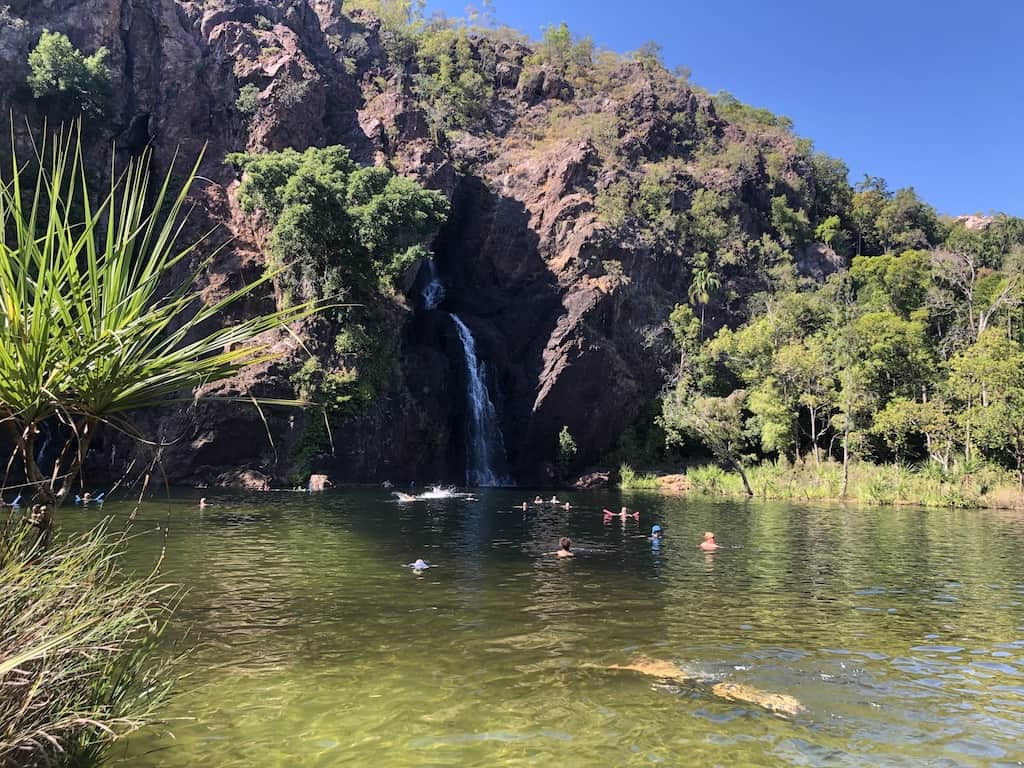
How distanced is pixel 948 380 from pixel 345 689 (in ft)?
149

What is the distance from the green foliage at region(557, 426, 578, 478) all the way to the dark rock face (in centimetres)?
67

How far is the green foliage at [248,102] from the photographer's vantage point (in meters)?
52.8

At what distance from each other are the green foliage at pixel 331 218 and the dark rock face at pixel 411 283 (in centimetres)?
316

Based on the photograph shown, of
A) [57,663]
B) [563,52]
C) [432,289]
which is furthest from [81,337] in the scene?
[563,52]

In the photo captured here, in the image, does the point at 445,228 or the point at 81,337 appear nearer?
the point at 81,337

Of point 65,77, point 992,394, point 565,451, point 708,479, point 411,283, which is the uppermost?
point 65,77

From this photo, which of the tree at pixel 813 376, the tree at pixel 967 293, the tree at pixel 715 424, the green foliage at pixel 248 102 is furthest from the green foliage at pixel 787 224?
the green foliage at pixel 248 102

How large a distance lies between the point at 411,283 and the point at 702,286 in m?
25.6

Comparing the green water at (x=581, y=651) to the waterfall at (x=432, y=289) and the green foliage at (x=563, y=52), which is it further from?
the green foliage at (x=563, y=52)

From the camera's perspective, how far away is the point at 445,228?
58.7 metres

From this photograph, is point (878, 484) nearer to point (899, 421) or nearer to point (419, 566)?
point (899, 421)

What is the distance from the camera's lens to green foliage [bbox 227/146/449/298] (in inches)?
1729

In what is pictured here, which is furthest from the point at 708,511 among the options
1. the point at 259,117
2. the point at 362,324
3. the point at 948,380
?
the point at 259,117

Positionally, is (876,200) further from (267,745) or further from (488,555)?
(267,745)
